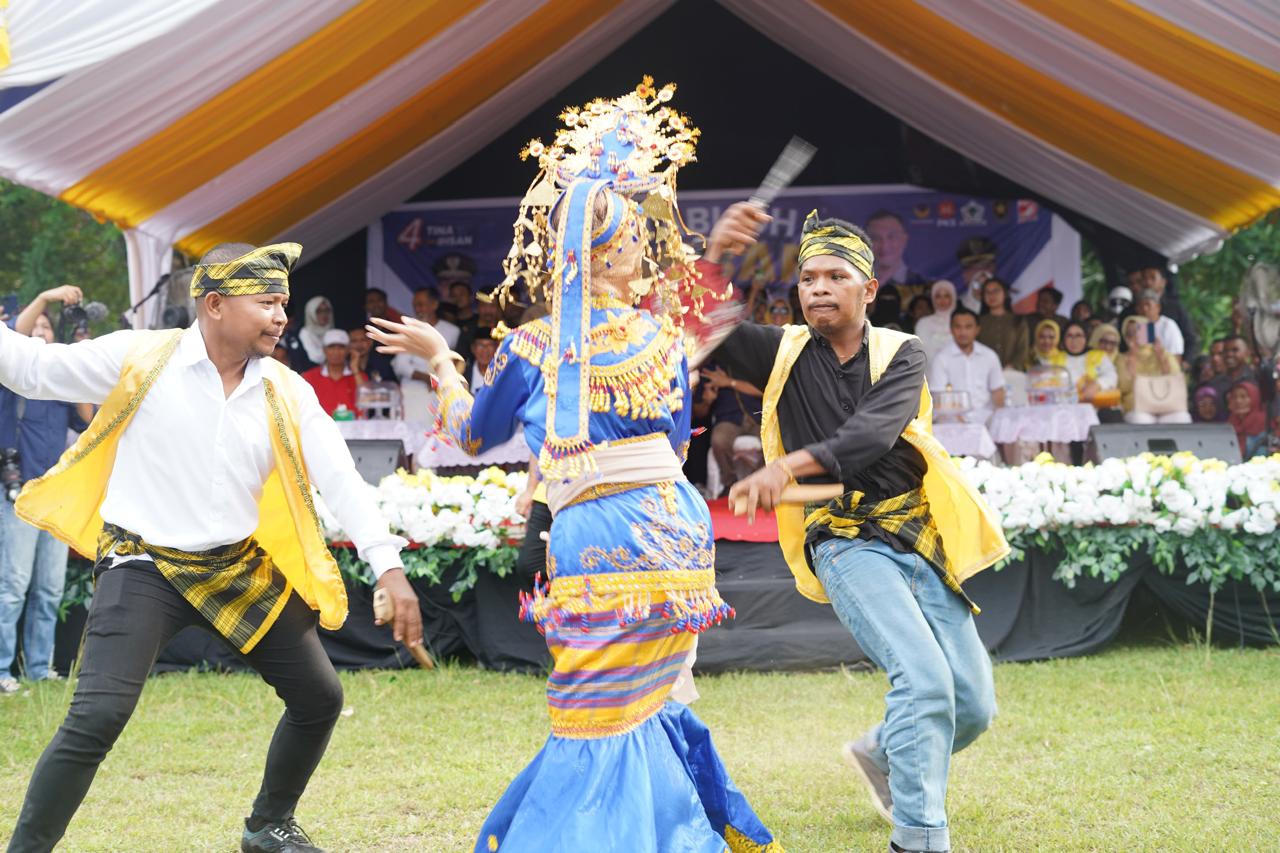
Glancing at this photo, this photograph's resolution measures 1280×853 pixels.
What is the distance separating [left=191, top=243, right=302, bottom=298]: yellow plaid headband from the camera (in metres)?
3.76

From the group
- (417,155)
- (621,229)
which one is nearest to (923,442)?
(621,229)

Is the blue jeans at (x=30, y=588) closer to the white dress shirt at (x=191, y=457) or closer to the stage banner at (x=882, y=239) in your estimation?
the white dress shirt at (x=191, y=457)

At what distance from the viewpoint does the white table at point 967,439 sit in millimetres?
10617

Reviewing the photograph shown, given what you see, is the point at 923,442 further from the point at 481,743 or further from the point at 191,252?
the point at 191,252

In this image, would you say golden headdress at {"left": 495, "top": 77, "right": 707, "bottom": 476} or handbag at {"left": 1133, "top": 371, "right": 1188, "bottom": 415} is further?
handbag at {"left": 1133, "top": 371, "right": 1188, "bottom": 415}

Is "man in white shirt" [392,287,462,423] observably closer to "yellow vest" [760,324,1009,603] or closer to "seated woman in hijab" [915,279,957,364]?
"seated woman in hijab" [915,279,957,364]

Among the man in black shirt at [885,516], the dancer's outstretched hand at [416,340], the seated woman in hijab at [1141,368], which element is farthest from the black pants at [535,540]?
the seated woman in hijab at [1141,368]

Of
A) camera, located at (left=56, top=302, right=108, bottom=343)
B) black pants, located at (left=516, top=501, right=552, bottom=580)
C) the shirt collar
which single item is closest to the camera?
the shirt collar

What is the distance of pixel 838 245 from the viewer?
13.0 ft

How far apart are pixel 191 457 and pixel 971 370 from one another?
9176mm

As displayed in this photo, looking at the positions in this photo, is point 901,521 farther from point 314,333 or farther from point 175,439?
point 314,333

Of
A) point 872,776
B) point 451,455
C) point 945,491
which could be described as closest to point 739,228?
point 945,491

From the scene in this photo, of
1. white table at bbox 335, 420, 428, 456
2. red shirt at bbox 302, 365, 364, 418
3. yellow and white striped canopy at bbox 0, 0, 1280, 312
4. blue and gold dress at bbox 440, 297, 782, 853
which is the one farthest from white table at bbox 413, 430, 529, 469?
blue and gold dress at bbox 440, 297, 782, 853

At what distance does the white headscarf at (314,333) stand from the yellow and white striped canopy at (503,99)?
0.72 metres
